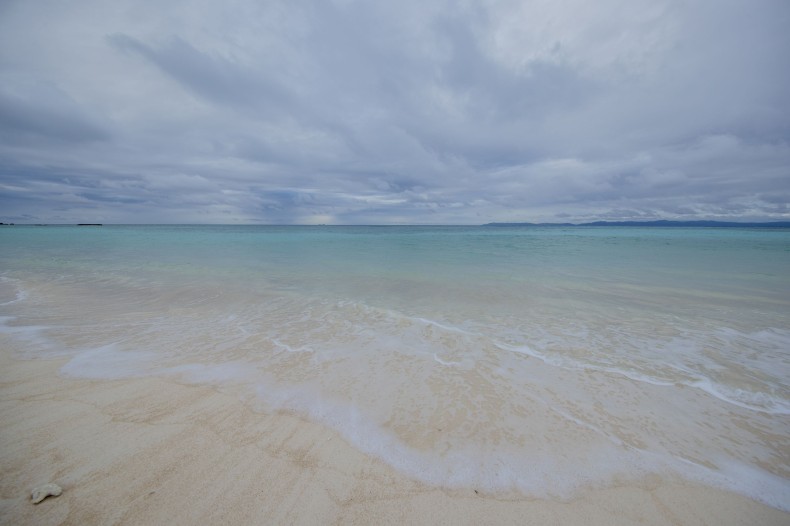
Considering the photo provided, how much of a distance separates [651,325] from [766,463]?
5.31 metres

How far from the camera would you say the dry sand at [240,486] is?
280cm

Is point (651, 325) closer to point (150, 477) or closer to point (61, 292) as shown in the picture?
point (150, 477)

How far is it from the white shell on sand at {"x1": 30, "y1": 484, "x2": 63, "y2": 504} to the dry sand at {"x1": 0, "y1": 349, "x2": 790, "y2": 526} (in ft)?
0.19

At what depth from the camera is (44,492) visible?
9.39ft

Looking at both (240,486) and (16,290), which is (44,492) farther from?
(16,290)

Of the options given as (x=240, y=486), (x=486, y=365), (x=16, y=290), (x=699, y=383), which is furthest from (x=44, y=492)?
(x=16, y=290)

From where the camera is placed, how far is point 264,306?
32.1 feet

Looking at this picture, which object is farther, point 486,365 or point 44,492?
point 486,365

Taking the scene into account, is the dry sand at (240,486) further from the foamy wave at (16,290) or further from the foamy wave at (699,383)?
the foamy wave at (16,290)

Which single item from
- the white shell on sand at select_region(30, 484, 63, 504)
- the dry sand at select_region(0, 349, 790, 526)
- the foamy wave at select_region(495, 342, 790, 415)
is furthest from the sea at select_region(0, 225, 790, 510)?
the white shell on sand at select_region(30, 484, 63, 504)

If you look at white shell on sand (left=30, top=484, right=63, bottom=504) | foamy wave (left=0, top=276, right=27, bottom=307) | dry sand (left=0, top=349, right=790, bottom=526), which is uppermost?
white shell on sand (left=30, top=484, right=63, bottom=504)

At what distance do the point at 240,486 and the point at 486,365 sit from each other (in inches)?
173

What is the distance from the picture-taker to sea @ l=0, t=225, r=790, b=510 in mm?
3572

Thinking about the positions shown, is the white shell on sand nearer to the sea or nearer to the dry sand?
the dry sand
